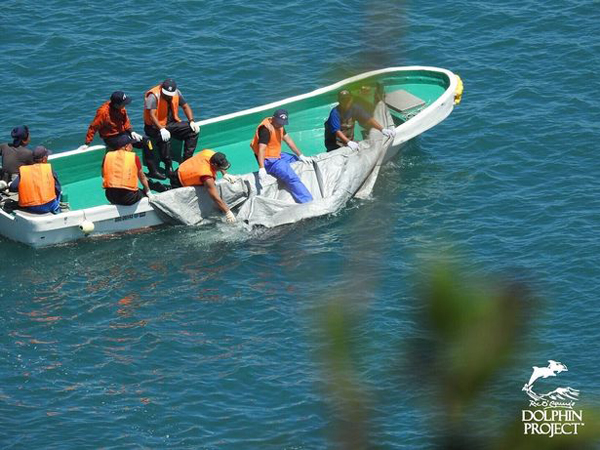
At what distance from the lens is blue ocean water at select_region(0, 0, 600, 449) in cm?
1320

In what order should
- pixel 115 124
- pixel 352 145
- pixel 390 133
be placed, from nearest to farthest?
1. pixel 115 124
2. pixel 352 145
3. pixel 390 133

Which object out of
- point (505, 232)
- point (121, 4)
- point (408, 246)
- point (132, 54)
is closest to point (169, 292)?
point (408, 246)

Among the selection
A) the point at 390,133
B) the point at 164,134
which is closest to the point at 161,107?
the point at 164,134

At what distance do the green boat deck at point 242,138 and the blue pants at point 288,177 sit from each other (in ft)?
5.12

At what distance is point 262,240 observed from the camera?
Result: 17062 mm

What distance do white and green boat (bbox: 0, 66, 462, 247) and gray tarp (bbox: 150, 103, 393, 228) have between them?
0.49 m

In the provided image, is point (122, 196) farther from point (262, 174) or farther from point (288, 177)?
point (288, 177)

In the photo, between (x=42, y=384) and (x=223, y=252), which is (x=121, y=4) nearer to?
(x=223, y=252)

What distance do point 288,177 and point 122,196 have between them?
8.67 ft

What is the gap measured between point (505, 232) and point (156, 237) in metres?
5.49

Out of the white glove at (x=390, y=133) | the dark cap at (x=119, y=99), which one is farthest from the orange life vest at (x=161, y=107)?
the white glove at (x=390, y=133)

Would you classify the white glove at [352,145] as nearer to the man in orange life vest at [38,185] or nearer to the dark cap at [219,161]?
the dark cap at [219,161]

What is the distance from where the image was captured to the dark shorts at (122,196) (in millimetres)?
16531

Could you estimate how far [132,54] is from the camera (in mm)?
23891
